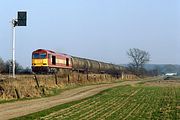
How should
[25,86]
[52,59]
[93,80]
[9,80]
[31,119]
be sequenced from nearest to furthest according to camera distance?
[31,119]
[9,80]
[25,86]
[52,59]
[93,80]

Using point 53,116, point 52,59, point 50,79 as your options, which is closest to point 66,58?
point 52,59

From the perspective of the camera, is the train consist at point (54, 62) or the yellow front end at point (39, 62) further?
the train consist at point (54, 62)

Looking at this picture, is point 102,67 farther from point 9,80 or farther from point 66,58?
point 9,80

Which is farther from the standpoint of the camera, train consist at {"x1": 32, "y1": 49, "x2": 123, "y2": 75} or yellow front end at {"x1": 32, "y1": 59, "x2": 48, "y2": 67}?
train consist at {"x1": 32, "y1": 49, "x2": 123, "y2": 75}

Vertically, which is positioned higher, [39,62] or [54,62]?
[54,62]

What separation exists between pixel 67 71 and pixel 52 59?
7.91 metres

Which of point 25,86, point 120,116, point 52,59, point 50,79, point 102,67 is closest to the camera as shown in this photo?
point 120,116

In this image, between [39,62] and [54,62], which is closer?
[39,62]

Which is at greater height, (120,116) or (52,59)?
(52,59)

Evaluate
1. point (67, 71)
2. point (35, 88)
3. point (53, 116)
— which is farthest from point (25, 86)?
point (67, 71)

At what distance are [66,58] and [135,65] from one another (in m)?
120

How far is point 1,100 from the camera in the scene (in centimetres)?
3494

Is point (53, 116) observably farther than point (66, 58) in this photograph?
No

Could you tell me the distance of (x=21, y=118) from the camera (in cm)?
2306
